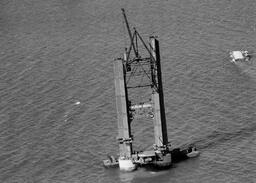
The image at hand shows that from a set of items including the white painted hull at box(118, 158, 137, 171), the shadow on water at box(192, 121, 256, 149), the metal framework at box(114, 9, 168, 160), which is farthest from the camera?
the shadow on water at box(192, 121, 256, 149)

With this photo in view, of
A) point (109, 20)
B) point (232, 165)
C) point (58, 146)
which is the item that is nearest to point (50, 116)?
point (58, 146)

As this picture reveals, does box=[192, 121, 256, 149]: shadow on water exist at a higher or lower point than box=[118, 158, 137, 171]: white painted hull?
higher

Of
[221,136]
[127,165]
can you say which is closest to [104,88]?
[221,136]

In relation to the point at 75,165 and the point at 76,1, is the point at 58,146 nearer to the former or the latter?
the point at 75,165

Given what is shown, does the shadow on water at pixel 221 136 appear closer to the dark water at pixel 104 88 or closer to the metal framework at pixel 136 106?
the dark water at pixel 104 88

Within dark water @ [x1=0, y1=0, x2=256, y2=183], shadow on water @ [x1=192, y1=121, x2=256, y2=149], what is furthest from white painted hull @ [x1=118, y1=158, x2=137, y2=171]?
shadow on water @ [x1=192, y1=121, x2=256, y2=149]

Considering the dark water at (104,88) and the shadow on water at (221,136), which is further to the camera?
the shadow on water at (221,136)

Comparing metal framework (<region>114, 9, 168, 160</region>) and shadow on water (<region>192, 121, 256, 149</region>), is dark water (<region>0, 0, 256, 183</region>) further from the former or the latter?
metal framework (<region>114, 9, 168, 160</region>)

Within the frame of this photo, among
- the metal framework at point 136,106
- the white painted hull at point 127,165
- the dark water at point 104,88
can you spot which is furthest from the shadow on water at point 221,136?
the white painted hull at point 127,165
